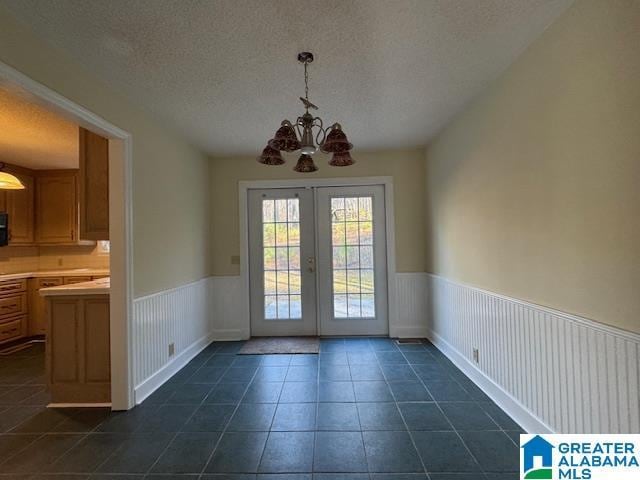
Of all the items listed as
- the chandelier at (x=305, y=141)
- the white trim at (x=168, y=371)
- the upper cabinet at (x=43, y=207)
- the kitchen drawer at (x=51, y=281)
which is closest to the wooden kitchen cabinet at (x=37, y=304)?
the kitchen drawer at (x=51, y=281)

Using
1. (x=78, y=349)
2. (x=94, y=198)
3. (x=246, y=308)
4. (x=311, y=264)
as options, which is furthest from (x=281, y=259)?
(x=78, y=349)

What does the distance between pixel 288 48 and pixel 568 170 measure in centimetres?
175

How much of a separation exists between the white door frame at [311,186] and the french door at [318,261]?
7 centimetres

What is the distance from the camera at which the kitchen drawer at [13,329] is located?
4.07 meters

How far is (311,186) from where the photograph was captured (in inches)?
168

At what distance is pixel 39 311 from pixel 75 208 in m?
1.52

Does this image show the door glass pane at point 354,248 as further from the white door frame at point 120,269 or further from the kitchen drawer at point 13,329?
the kitchen drawer at point 13,329

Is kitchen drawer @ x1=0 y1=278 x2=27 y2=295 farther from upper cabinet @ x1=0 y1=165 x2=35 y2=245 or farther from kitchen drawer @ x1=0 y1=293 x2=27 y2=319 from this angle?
upper cabinet @ x1=0 y1=165 x2=35 y2=245

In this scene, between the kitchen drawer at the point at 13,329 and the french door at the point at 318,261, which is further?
the french door at the point at 318,261

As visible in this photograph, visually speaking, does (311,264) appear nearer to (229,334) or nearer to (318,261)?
(318,261)

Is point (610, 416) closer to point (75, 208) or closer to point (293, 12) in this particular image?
point (293, 12)

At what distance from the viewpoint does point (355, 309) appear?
14.1 ft

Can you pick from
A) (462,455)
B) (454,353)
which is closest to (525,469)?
(462,455)

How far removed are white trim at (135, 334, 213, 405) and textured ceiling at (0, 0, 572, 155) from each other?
237 cm
